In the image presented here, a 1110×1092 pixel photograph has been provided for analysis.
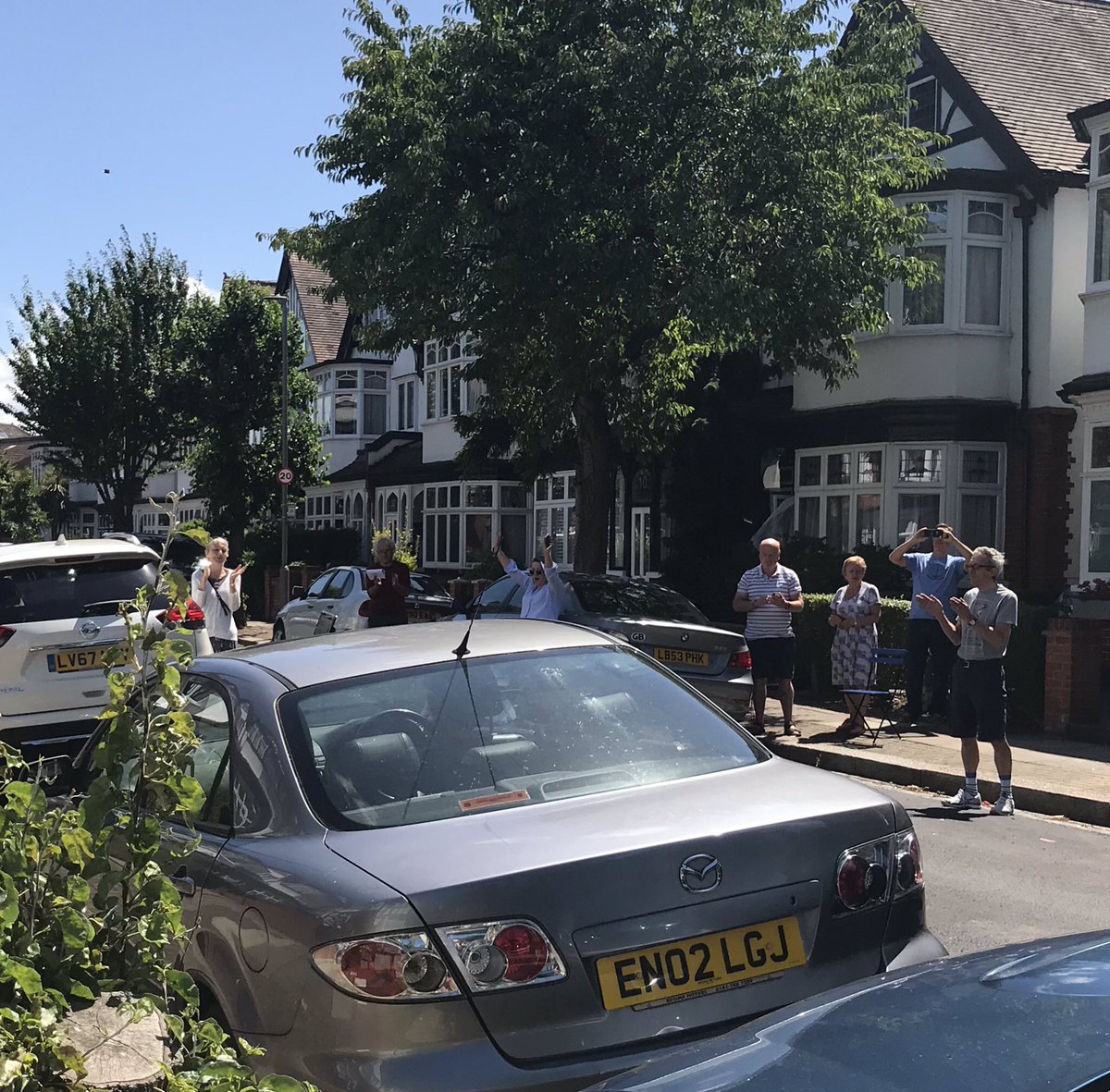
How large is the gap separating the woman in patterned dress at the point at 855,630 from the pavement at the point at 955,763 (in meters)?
0.54

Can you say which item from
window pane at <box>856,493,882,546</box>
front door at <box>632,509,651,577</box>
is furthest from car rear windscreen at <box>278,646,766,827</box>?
front door at <box>632,509,651,577</box>

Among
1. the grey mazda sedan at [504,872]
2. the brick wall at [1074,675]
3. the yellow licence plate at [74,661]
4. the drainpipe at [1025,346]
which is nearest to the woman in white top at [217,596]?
the yellow licence plate at [74,661]

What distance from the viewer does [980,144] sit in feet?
69.9

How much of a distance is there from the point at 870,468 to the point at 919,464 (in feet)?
2.65

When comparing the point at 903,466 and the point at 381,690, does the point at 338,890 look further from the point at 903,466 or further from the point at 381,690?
the point at 903,466

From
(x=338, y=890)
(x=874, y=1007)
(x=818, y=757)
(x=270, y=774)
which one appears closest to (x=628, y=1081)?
(x=874, y=1007)

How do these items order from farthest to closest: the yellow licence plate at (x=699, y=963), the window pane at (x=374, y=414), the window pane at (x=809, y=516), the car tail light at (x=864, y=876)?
the window pane at (x=374, y=414) → the window pane at (x=809, y=516) → the car tail light at (x=864, y=876) → the yellow licence plate at (x=699, y=963)

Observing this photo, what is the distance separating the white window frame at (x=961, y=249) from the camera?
20.6m

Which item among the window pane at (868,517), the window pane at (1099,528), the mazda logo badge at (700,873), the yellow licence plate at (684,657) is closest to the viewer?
the mazda logo badge at (700,873)

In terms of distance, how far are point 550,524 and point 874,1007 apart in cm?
2988

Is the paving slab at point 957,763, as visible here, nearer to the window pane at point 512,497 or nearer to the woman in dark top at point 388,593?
the woman in dark top at point 388,593

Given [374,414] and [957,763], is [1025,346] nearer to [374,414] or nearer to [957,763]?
[957,763]

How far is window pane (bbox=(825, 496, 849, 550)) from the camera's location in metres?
22.3

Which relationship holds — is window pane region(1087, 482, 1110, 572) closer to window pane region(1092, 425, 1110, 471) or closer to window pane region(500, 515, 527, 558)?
window pane region(1092, 425, 1110, 471)
